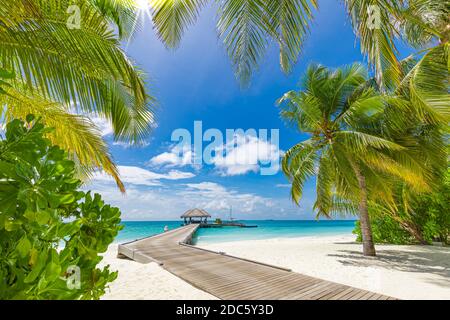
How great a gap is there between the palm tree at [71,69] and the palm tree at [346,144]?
6692 mm

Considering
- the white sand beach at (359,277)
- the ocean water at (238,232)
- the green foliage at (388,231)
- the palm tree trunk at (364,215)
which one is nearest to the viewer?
the white sand beach at (359,277)

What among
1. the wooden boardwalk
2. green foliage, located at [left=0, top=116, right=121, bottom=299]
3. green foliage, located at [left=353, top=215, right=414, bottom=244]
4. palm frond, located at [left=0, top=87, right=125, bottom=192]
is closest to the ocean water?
green foliage, located at [left=353, top=215, right=414, bottom=244]

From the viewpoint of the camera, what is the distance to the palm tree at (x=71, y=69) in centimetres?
270

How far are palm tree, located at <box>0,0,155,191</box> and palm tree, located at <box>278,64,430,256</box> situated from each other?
669cm

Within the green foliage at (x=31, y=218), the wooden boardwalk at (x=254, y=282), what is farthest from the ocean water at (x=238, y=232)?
the green foliage at (x=31, y=218)

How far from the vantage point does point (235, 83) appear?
347 centimetres

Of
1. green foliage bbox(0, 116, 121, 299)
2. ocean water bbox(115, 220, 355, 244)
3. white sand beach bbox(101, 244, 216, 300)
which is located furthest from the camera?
ocean water bbox(115, 220, 355, 244)

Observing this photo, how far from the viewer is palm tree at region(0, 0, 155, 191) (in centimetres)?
270

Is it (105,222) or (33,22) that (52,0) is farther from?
(105,222)

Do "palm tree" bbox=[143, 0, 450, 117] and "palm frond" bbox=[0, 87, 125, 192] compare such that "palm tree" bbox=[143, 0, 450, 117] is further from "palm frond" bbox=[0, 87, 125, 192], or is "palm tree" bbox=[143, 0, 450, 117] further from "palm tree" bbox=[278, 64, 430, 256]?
"palm tree" bbox=[278, 64, 430, 256]

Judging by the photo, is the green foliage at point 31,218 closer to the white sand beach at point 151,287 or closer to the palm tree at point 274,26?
the palm tree at point 274,26

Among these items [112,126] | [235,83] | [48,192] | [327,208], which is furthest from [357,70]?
[48,192]

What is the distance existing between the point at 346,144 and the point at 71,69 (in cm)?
756
